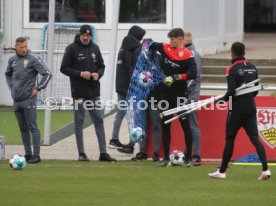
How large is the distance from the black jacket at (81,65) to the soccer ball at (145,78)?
0.67 metres

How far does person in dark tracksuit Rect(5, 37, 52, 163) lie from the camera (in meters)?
14.8

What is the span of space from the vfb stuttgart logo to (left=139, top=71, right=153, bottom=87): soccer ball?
1.73 m

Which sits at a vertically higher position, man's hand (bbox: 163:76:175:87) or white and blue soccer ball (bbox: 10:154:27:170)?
man's hand (bbox: 163:76:175:87)

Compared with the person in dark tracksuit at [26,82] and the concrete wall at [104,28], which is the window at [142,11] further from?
the person in dark tracksuit at [26,82]

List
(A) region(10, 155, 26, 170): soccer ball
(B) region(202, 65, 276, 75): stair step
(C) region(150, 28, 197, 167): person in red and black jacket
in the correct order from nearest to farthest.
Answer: (A) region(10, 155, 26, 170): soccer ball
(C) region(150, 28, 197, 167): person in red and black jacket
(B) region(202, 65, 276, 75): stair step

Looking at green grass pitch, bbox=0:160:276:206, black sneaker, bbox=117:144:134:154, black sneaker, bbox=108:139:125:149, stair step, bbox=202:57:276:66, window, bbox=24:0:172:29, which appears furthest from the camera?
stair step, bbox=202:57:276:66

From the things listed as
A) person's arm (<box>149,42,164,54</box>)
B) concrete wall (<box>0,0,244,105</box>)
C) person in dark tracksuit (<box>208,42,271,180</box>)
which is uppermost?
concrete wall (<box>0,0,244,105</box>)

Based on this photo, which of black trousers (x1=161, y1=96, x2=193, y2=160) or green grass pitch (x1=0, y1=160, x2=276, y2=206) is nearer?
green grass pitch (x1=0, y1=160, x2=276, y2=206)

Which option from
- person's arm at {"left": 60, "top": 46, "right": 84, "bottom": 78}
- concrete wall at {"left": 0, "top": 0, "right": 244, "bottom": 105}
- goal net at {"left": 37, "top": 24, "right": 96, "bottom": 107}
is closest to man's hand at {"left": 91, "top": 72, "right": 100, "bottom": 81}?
person's arm at {"left": 60, "top": 46, "right": 84, "bottom": 78}

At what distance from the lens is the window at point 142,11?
74.9 ft

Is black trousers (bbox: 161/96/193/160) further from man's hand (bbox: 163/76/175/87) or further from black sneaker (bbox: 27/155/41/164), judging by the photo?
black sneaker (bbox: 27/155/41/164)

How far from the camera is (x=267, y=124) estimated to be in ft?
50.0

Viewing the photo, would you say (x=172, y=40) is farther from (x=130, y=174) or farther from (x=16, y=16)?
(x=16, y=16)

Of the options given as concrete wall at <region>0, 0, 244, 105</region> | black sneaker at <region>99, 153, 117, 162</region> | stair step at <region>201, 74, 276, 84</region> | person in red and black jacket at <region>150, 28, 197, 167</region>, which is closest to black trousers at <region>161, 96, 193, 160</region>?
person in red and black jacket at <region>150, 28, 197, 167</region>
